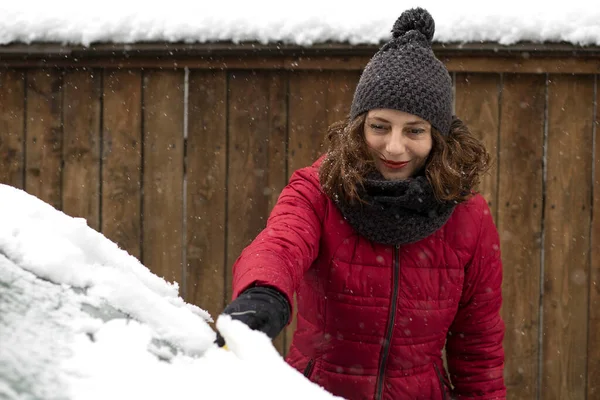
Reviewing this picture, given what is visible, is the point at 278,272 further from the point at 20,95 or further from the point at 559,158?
the point at 20,95

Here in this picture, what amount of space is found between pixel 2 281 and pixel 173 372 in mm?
255

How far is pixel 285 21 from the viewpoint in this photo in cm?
287

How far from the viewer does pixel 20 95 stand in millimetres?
3072

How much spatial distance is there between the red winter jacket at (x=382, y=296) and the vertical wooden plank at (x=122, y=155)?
136 centimetres

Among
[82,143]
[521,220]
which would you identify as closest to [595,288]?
[521,220]

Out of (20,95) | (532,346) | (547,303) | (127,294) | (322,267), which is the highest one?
(20,95)

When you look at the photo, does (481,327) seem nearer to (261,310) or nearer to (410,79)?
(410,79)

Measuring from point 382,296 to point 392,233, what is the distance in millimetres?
174

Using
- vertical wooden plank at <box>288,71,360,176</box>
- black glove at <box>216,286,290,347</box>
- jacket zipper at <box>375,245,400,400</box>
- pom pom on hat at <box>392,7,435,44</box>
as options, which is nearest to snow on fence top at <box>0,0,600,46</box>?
vertical wooden plank at <box>288,71,360,176</box>

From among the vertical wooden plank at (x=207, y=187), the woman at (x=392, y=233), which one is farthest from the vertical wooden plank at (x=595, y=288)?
the vertical wooden plank at (x=207, y=187)

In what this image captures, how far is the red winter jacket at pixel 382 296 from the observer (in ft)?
5.92

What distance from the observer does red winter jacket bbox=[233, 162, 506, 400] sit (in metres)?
1.80

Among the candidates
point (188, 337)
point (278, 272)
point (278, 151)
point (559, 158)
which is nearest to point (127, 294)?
point (188, 337)

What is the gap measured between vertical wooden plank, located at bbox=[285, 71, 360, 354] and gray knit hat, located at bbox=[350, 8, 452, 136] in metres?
0.98
